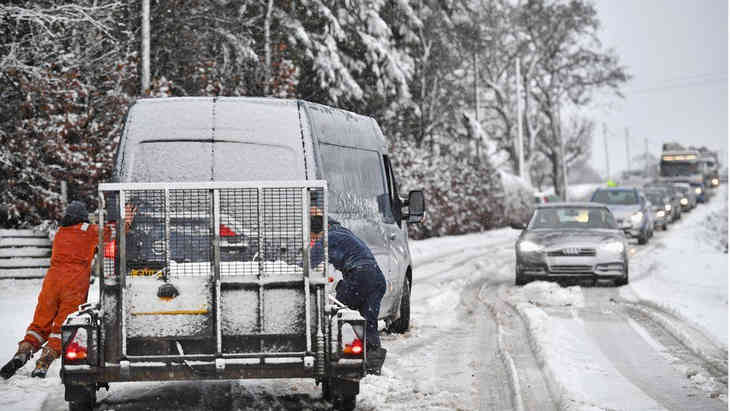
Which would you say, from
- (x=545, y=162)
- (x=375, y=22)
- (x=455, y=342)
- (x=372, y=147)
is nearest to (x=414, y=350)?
(x=455, y=342)

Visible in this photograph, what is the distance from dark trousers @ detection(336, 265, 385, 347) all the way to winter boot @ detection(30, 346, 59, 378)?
A: 268 cm

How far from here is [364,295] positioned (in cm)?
693

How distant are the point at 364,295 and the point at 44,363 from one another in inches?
115

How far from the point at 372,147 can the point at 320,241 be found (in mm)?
3717

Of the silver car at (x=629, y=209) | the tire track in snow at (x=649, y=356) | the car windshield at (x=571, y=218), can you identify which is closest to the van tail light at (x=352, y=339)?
the tire track in snow at (x=649, y=356)

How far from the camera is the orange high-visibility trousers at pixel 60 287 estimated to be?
8.12 meters

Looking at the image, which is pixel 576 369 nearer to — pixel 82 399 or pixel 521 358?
pixel 521 358

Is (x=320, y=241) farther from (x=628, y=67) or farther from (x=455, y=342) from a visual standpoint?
(x=628, y=67)

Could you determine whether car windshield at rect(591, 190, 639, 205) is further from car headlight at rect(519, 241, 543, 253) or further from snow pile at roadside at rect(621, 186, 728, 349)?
car headlight at rect(519, 241, 543, 253)

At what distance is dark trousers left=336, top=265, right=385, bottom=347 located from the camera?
6.92 metres

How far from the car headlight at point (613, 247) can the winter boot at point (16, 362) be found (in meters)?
11.0

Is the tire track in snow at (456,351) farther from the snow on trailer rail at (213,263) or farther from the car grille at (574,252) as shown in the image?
the snow on trailer rail at (213,263)

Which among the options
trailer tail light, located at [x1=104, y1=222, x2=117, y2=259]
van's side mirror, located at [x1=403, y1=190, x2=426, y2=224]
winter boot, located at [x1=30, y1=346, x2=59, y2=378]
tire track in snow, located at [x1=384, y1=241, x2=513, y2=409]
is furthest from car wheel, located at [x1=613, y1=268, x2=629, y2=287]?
trailer tail light, located at [x1=104, y1=222, x2=117, y2=259]

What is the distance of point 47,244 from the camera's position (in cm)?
1616
